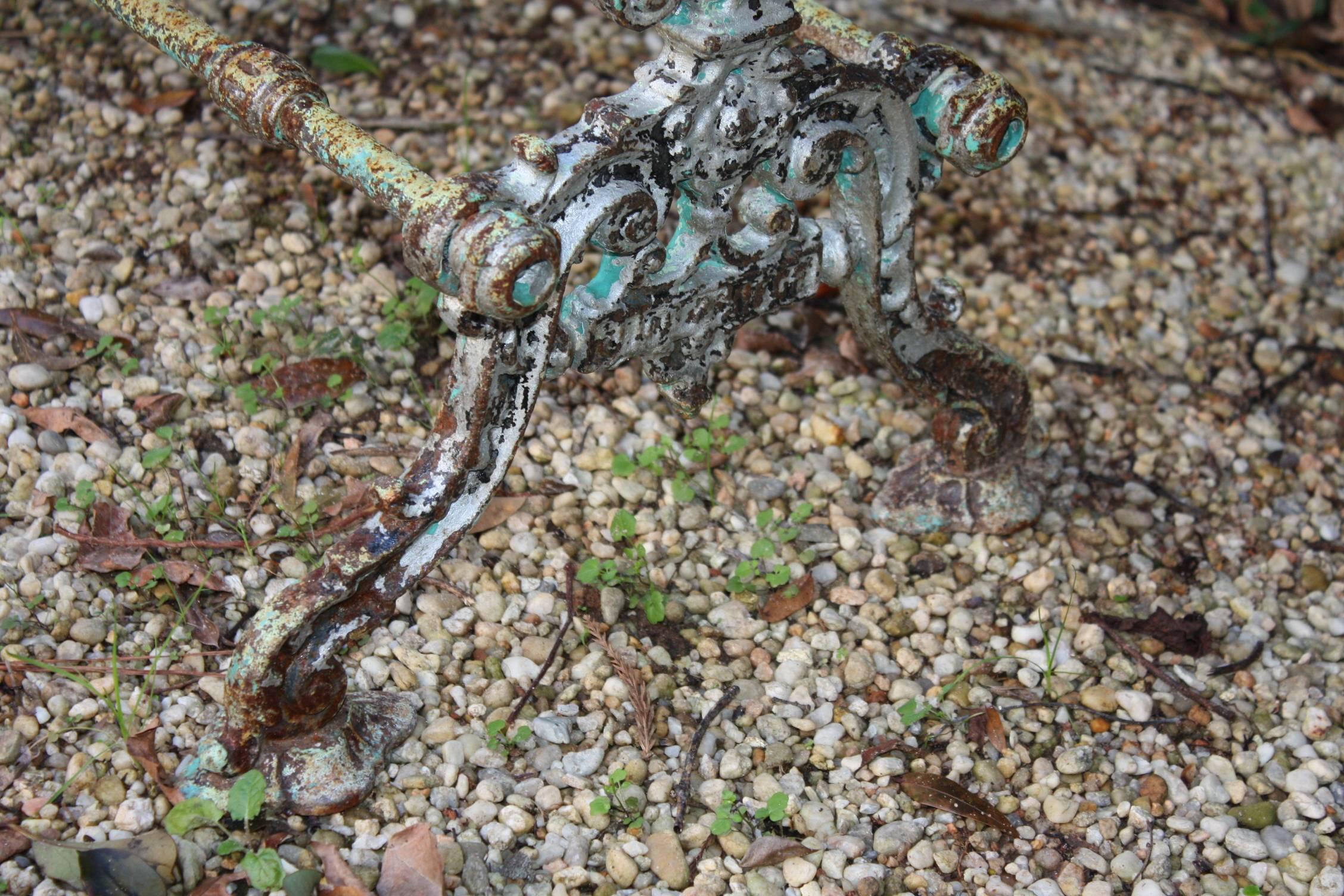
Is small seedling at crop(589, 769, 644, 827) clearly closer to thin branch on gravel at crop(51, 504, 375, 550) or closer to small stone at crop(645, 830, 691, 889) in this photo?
small stone at crop(645, 830, 691, 889)

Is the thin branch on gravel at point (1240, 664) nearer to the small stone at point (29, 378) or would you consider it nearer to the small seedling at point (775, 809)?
the small seedling at point (775, 809)

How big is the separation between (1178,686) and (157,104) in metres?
2.43

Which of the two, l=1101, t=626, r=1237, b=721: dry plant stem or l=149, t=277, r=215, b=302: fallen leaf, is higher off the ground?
l=149, t=277, r=215, b=302: fallen leaf

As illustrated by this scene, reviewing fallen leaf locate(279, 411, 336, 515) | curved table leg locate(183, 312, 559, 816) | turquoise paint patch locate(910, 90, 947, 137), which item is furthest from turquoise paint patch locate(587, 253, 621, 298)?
fallen leaf locate(279, 411, 336, 515)

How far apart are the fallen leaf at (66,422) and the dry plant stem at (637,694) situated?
952 millimetres

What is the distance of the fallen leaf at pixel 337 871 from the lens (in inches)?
73.2

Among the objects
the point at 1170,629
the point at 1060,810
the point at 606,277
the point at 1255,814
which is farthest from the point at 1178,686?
the point at 606,277

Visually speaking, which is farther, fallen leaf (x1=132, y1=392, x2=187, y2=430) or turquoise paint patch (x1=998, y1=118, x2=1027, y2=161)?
fallen leaf (x1=132, y1=392, x2=187, y2=430)

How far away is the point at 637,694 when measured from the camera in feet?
7.02

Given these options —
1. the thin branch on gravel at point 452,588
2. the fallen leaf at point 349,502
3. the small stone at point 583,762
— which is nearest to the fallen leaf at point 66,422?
the fallen leaf at point 349,502

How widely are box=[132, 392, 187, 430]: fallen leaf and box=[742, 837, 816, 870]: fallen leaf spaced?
4.19 ft

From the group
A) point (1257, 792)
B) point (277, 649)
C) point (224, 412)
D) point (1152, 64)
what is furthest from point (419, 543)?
point (1152, 64)

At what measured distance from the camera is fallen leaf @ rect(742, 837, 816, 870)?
1.96m

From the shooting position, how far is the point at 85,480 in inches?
91.6
